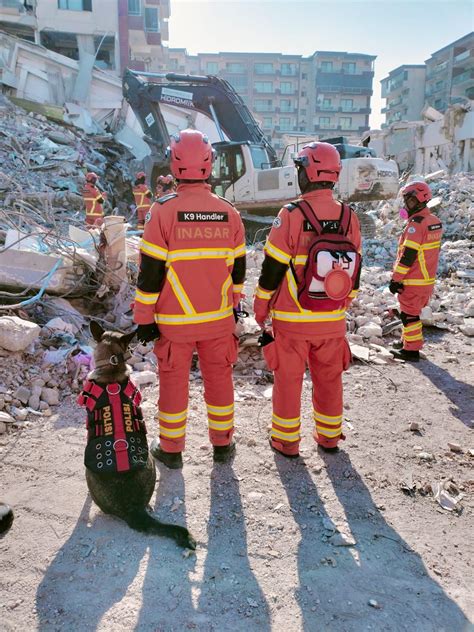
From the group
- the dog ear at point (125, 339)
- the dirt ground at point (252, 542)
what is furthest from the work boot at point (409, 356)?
the dog ear at point (125, 339)

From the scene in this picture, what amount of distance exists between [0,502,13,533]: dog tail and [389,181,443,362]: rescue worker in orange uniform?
3.73 m

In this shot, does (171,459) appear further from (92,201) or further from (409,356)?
(92,201)

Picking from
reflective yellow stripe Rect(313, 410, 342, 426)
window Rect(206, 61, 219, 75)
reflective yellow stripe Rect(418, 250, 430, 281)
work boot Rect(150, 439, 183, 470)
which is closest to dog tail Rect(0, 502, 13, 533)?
work boot Rect(150, 439, 183, 470)

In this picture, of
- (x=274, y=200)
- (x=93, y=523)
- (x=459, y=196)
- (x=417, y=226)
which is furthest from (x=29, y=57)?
(x=93, y=523)

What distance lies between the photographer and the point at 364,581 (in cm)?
202

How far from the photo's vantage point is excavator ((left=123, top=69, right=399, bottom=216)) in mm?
11117

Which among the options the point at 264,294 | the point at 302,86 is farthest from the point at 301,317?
the point at 302,86

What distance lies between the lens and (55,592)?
6.33 feet

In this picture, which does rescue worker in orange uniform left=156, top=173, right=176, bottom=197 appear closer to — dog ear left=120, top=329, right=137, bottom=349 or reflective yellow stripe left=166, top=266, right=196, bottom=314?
reflective yellow stripe left=166, top=266, right=196, bottom=314

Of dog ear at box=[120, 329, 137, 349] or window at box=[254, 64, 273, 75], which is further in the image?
window at box=[254, 64, 273, 75]

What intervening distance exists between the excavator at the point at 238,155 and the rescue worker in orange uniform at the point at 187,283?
8690 mm

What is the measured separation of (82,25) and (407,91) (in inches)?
1496

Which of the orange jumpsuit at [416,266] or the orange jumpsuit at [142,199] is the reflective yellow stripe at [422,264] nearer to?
the orange jumpsuit at [416,266]

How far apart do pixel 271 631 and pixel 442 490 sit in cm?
138
